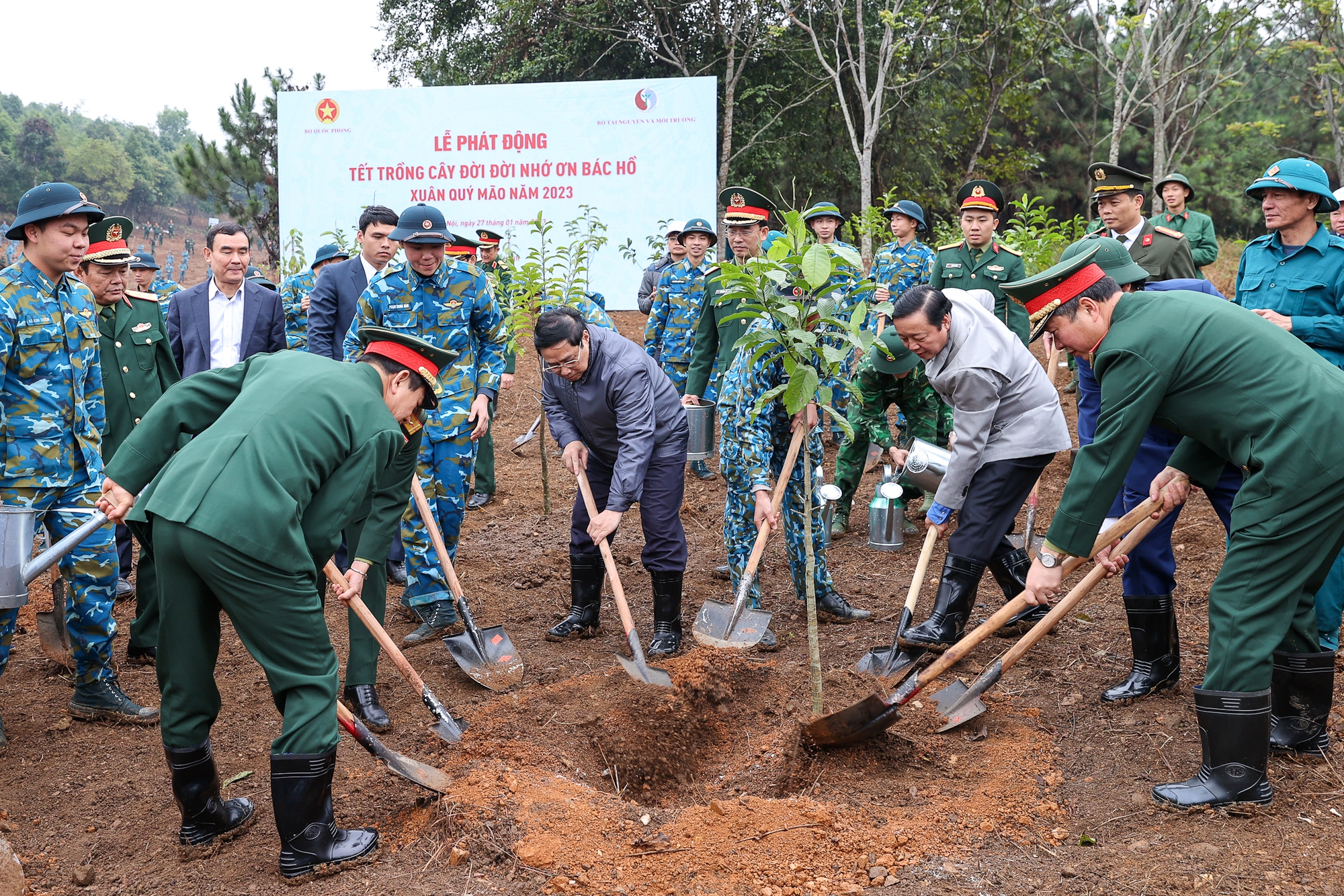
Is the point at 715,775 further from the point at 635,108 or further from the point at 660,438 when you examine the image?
the point at 635,108

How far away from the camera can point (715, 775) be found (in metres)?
3.89

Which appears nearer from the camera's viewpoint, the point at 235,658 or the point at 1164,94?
the point at 235,658

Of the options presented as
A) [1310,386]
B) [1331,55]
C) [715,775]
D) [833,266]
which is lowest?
[715,775]

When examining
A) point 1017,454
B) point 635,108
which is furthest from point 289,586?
point 635,108

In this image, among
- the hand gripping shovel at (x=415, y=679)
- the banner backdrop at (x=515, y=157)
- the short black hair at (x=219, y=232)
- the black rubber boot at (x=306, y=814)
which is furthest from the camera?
the banner backdrop at (x=515, y=157)

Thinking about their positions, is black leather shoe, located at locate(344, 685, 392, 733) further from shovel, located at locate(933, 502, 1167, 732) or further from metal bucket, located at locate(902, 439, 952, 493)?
metal bucket, located at locate(902, 439, 952, 493)

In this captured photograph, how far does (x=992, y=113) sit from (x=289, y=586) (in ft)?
63.1

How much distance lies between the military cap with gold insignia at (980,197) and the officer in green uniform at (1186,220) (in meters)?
1.33

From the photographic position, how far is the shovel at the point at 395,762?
326 centimetres

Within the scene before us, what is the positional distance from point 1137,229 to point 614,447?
11.6 feet

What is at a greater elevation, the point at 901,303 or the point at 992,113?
the point at 992,113

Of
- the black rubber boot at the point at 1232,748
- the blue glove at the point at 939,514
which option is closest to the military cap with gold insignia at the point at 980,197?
the blue glove at the point at 939,514

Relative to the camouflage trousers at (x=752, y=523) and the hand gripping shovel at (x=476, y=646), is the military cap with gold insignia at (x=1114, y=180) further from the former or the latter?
the hand gripping shovel at (x=476, y=646)

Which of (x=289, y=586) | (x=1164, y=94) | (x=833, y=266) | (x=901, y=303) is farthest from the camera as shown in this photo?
(x=1164, y=94)
